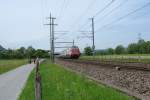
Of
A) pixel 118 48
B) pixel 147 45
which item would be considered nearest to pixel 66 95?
pixel 147 45

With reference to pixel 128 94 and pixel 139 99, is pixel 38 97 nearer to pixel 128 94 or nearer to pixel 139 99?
pixel 139 99

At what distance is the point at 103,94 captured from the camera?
1216 centimetres

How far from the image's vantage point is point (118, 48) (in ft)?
517

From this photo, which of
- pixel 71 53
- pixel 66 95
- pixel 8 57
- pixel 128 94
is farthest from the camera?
pixel 8 57

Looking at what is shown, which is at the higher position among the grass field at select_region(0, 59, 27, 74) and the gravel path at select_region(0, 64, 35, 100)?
the grass field at select_region(0, 59, 27, 74)

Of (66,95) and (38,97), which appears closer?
(38,97)

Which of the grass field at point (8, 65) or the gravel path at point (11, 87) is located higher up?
the grass field at point (8, 65)

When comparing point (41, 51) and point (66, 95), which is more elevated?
point (41, 51)

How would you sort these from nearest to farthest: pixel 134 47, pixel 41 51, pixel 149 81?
pixel 149 81 < pixel 41 51 < pixel 134 47

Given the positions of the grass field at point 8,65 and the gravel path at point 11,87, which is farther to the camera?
the grass field at point 8,65

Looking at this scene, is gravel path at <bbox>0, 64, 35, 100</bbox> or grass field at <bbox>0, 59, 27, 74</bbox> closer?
gravel path at <bbox>0, 64, 35, 100</bbox>

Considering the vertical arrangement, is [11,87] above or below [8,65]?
below

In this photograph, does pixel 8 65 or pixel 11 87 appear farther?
pixel 8 65

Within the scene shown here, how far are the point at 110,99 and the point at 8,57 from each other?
162 meters
